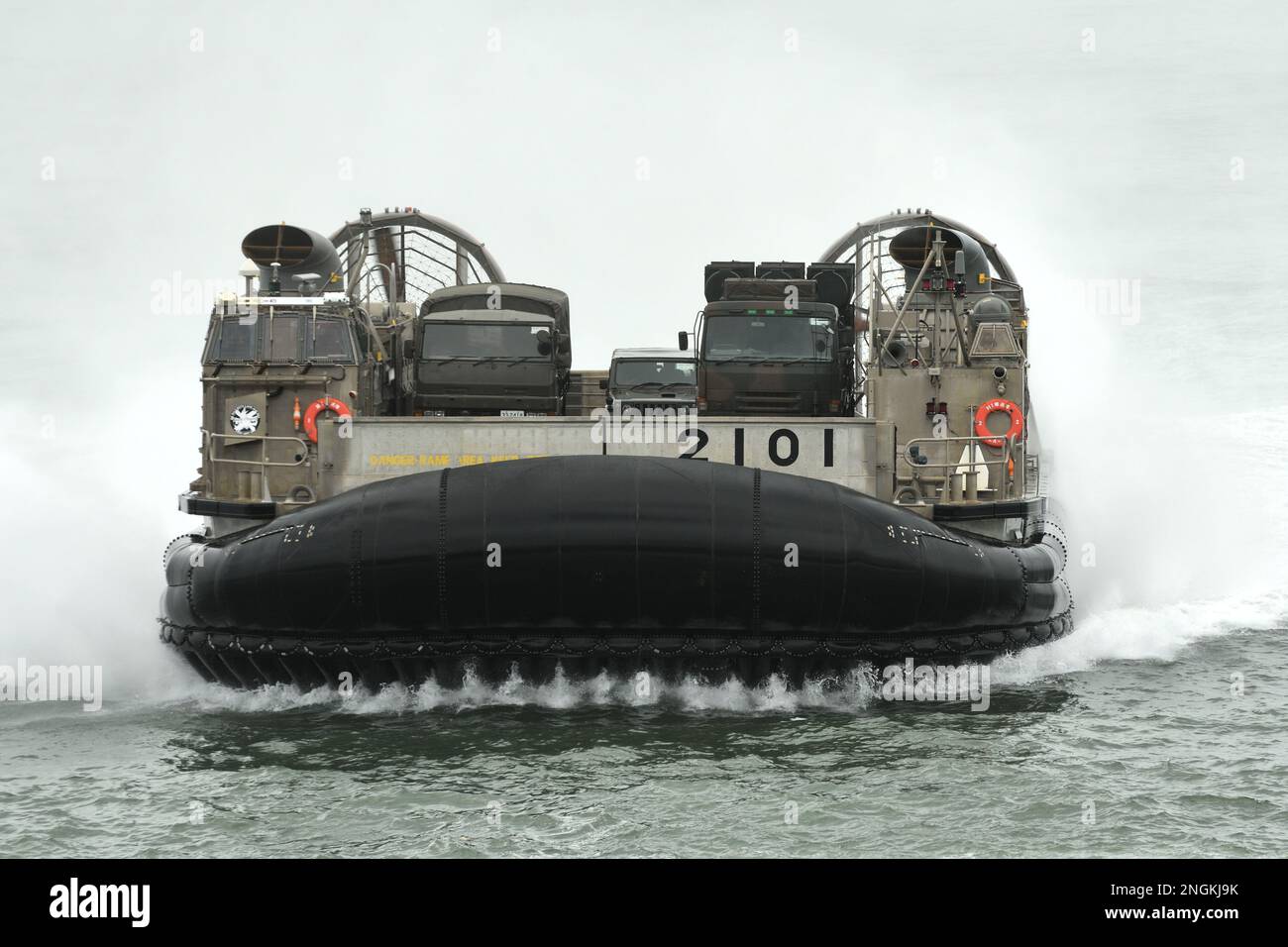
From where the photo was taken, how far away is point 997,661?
1227 centimetres

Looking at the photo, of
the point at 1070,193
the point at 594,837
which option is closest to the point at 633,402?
the point at 594,837

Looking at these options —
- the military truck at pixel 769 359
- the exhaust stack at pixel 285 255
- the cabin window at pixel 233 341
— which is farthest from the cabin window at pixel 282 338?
the military truck at pixel 769 359

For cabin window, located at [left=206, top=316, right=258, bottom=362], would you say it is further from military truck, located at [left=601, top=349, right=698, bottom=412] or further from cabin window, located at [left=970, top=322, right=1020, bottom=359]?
cabin window, located at [left=970, top=322, right=1020, bottom=359]

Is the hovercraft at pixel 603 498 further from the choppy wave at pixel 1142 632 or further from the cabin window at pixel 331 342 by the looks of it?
the choppy wave at pixel 1142 632

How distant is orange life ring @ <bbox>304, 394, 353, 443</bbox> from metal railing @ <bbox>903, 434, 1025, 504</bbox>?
4571 millimetres

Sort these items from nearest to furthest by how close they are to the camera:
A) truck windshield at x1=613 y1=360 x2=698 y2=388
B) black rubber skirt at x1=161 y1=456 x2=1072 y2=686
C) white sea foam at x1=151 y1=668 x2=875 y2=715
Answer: black rubber skirt at x1=161 y1=456 x2=1072 y2=686 → white sea foam at x1=151 y1=668 x2=875 y2=715 → truck windshield at x1=613 y1=360 x2=698 y2=388

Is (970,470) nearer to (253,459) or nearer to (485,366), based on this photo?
(485,366)

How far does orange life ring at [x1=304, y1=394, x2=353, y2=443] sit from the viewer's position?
503 inches

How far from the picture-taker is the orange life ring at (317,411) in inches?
503

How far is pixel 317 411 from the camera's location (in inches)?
505

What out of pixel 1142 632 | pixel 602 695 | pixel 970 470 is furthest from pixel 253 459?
pixel 1142 632

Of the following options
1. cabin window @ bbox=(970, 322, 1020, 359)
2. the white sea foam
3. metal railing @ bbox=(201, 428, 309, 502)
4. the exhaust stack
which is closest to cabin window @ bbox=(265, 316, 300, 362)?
metal railing @ bbox=(201, 428, 309, 502)

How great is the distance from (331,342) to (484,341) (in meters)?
1.60

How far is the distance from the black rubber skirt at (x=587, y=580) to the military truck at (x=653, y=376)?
118 inches
